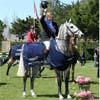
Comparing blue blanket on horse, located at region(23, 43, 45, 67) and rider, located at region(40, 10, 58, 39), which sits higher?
rider, located at region(40, 10, 58, 39)

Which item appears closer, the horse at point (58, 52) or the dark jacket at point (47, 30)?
the horse at point (58, 52)

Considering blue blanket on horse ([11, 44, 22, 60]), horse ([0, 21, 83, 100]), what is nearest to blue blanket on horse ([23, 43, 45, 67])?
horse ([0, 21, 83, 100])

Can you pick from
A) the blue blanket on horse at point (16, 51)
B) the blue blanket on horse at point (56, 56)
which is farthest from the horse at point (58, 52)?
the blue blanket on horse at point (16, 51)

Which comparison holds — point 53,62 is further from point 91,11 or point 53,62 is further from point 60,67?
point 91,11

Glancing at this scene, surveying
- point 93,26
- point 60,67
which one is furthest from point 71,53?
point 93,26

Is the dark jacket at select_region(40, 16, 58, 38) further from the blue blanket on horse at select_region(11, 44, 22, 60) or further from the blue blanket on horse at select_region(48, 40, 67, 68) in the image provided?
the blue blanket on horse at select_region(11, 44, 22, 60)

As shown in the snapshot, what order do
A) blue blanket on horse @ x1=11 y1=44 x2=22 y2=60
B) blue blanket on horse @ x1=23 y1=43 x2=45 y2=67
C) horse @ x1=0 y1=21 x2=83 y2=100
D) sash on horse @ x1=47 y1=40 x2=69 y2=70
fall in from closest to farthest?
horse @ x1=0 y1=21 x2=83 y2=100 → sash on horse @ x1=47 y1=40 x2=69 y2=70 → blue blanket on horse @ x1=23 y1=43 x2=45 y2=67 → blue blanket on horse @ x1=11 y1=44 x2=22 y2=60

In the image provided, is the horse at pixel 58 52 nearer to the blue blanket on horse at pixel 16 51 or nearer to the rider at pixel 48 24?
the rider at pixel 48 24

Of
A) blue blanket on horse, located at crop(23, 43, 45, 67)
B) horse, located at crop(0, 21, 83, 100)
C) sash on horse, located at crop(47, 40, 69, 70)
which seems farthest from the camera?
blue blanket on horse, located at crop(23, 43, 45, 67)

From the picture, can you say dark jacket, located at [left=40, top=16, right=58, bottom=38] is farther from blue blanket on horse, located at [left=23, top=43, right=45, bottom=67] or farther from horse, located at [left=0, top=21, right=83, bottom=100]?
blue blanket on horse, located at [left=23, top=43, right=45, bottom=67]

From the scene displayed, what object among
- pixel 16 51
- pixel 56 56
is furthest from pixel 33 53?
pixel 16 51

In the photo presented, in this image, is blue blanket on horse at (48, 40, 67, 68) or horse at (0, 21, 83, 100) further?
blue blanket on horse at (48, 40, 67, 68)

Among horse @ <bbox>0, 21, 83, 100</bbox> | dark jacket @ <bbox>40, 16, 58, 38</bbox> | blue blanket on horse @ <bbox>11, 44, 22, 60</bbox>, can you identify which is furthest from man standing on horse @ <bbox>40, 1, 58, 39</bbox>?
blue blanket on horse @ <bbox>11, 44, 22, 60</bbox>

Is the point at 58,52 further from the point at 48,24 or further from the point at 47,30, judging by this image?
the point at 48,24
